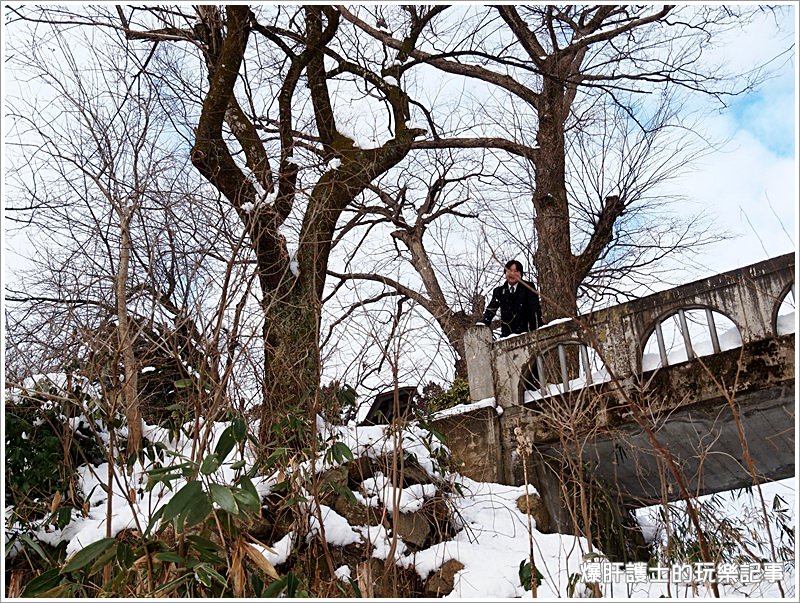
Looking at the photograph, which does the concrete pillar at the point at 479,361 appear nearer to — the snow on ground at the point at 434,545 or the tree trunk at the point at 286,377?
the snow on ground at the point at 434,545

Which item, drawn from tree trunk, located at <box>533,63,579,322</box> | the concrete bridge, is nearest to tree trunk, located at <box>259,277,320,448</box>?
the concrete bridge

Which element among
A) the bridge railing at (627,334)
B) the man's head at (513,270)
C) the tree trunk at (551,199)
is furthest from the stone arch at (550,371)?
the tree trunk at (551,199)

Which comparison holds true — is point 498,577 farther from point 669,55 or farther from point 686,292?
point 669,55

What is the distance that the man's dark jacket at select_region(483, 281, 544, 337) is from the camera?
6656mm

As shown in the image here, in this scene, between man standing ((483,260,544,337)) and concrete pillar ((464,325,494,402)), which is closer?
concrete pillar ((464,325,494,402))

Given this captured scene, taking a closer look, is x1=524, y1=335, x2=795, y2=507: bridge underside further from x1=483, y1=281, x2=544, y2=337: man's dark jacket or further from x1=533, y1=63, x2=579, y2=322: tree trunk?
x1=533, y1=63, x2=579, y2=322: tree trunk

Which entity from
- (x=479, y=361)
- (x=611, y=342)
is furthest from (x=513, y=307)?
(x=611, y=342)

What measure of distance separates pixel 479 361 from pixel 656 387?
172cm

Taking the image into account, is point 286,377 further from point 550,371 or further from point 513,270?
point 550,371

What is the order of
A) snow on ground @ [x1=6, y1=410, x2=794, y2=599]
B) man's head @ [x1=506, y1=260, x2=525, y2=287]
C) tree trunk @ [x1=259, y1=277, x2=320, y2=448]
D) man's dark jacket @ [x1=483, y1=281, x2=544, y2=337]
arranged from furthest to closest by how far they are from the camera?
1. man's dark jacket @ [x1=483, y1=281, x2=544, y2=337]
2. snow on ground @ [x1=6, y1=410, x2=794, y2=599]
3. tree trunk @ [x1=259, y1=277, x2=320, y2=448]
4. man's head @ [x1=506, y1=260, x2=525, y2=287]

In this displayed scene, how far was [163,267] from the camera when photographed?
3857 millimetres

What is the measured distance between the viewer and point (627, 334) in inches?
221

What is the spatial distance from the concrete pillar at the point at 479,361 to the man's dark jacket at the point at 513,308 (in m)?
0.15

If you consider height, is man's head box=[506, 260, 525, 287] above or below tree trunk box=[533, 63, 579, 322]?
below
